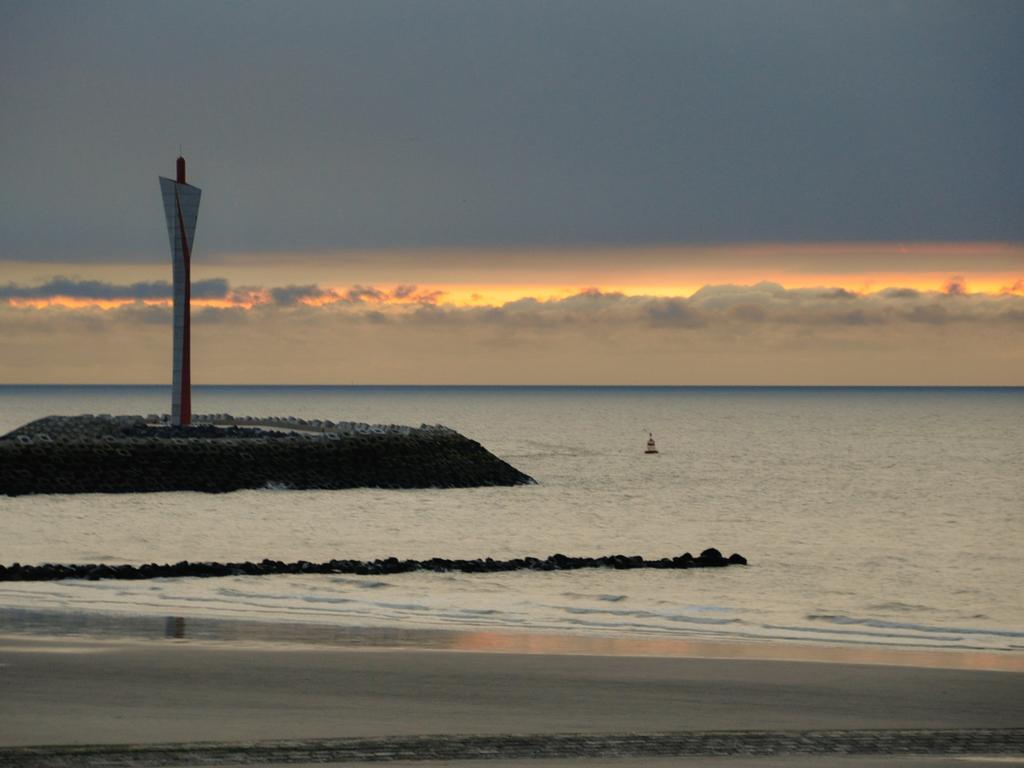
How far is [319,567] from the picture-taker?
23922 mm

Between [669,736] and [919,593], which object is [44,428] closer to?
[919,593]

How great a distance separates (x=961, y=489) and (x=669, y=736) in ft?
169

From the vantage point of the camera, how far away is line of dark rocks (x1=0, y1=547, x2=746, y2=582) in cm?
2183

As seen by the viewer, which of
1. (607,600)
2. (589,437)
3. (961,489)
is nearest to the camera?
(607,600)

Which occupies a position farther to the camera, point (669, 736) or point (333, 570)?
point (333, 570)

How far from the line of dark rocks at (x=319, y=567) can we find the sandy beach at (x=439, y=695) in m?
7.56

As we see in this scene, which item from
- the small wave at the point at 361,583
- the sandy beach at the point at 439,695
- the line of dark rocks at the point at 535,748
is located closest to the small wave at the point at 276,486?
the small wave at the point at 361,583

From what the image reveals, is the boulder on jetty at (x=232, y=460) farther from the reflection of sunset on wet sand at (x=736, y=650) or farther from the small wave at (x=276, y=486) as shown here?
the reflection of sunset on wet sand at (x=736, y=650)

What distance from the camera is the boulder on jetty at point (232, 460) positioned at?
148 ft

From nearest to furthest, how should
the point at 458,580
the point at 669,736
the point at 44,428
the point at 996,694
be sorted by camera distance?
1. the point at 669,736
2. the point at 996,694
3. the point at 458,580
4. the point at 44,428

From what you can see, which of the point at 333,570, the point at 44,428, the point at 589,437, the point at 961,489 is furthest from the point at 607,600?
the point at 589,437

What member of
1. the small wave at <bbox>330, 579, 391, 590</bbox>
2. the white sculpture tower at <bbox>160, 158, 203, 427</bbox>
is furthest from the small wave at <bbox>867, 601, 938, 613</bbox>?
the white sculpture tower at <bbox>160, 158, 203, 427</bbox>

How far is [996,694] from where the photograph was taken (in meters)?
12.3

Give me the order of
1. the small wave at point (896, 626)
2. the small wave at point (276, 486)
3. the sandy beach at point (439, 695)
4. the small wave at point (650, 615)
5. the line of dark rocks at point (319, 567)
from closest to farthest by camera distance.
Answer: the sandy beach at point (439, 695) → the small wave at point (896, 626) → the small wave at point (650, 615) → the line of dark rocks at point (319, 567) → the small wave at point (276, 486)
